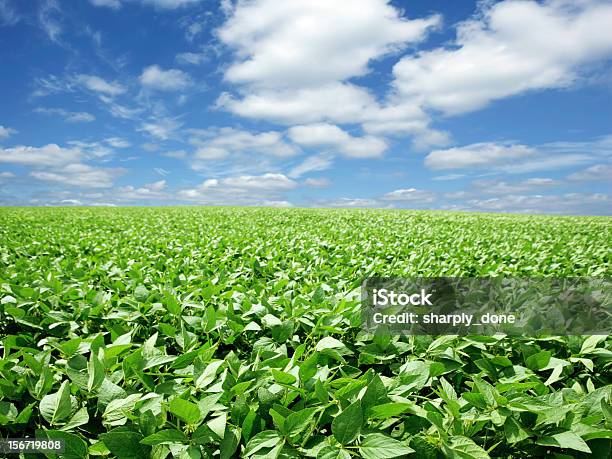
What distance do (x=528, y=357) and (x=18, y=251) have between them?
7.67 m

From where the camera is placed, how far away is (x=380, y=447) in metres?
1.29

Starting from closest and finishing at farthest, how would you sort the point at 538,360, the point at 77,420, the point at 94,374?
the point at 77,420
the point at 94,374
the point at 538,360

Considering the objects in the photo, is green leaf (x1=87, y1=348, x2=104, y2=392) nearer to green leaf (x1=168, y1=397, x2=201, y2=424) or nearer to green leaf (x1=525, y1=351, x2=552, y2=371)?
green leaf (x1=168, y1=397, x2=201, y2=424)

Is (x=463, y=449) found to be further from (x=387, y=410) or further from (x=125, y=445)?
(x=125, y=445)

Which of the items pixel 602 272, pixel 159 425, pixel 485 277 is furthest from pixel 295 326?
pixel 602 272

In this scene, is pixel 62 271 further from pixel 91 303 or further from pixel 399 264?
pixel 399 264

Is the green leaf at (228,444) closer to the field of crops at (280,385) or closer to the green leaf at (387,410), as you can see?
the field of crops at (280,385)

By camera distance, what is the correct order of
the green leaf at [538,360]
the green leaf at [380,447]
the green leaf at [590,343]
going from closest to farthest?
1. the green leaf at [380,447]
2. the green leaf at [538,360]
3. the green leaf at [590,343]

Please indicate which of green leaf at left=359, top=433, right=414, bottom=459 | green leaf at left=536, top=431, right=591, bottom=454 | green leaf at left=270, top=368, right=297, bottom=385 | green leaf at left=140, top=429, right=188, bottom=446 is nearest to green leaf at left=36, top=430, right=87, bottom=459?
green leaf at left=140, top=429, right=188, bottom=446

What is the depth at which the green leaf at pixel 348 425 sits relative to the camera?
4.22 ft

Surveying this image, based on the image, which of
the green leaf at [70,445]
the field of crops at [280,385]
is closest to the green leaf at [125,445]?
the field of crops at [280,385]

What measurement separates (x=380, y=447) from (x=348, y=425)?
13 cm

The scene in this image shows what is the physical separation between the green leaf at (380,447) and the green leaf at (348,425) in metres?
0.05

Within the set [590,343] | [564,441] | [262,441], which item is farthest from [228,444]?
[590,343]
